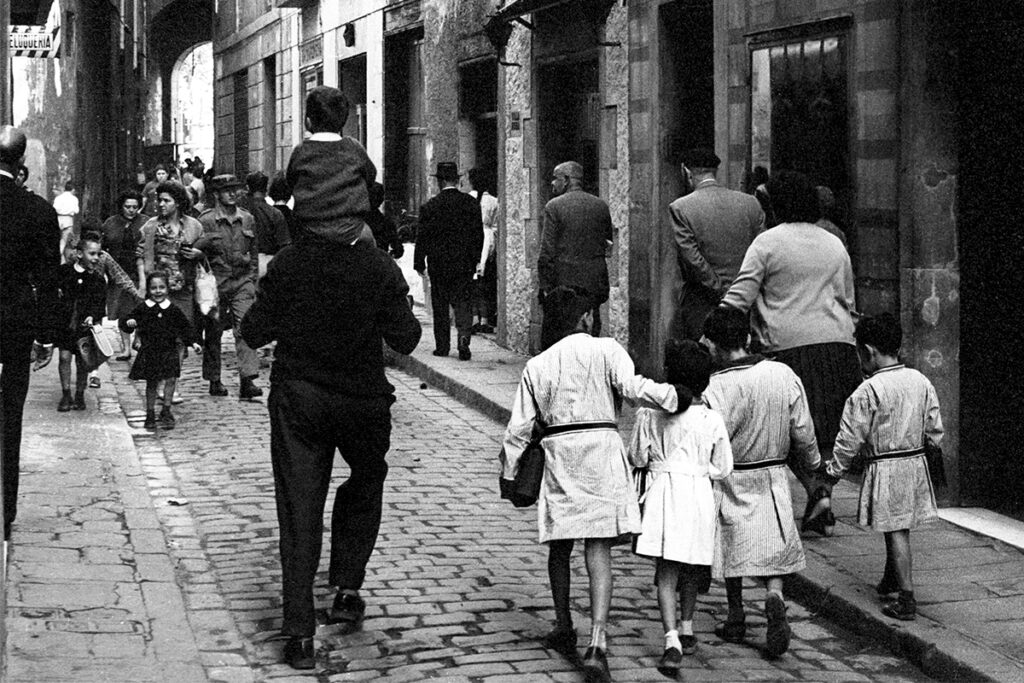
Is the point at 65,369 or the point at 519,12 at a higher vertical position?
the point at 519,12

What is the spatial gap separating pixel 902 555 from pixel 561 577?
1.35 metres

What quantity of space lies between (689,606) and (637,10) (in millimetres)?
7493

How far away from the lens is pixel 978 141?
7.96m

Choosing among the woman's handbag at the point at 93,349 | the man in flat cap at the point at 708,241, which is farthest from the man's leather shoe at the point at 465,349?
the man in flat cap at the point at 708,241

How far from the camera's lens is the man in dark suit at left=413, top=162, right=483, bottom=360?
14.4 m

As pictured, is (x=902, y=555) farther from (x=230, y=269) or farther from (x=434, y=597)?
(x=230, y=269)

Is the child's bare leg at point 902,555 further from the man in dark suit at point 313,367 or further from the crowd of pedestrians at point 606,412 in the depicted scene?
the man in dark suit at point 313,367

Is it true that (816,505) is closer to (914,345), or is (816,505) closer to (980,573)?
(980,573)

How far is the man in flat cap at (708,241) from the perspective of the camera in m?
8.51

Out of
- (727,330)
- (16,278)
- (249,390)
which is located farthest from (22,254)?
(249,390)

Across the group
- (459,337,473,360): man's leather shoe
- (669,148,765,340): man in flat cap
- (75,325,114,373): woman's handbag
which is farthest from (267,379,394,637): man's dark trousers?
(459,337,473,360): man's leather shoe

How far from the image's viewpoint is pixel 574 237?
38.8ft

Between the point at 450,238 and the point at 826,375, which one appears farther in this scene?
the point at 450,238

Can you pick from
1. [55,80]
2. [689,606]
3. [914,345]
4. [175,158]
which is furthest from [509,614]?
[175,158]
